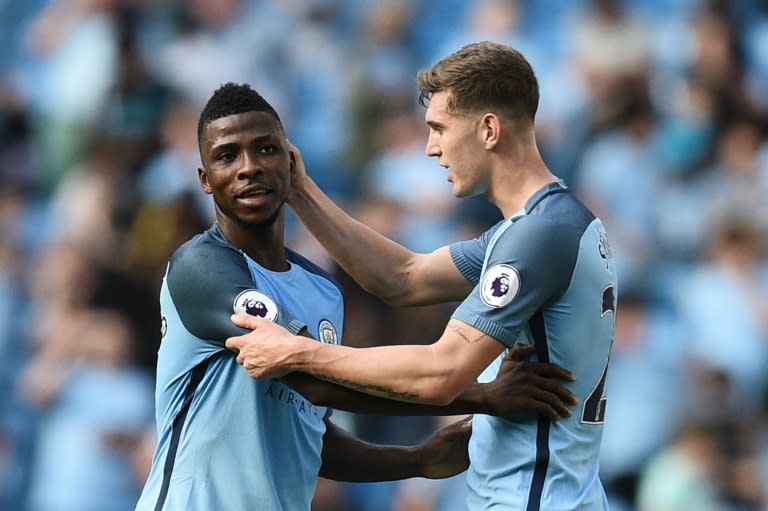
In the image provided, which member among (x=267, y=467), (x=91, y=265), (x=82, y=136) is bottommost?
(x=267, y=467)

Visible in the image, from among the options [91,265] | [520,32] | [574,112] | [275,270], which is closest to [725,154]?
[574,112]

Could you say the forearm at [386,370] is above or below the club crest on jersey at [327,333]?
below

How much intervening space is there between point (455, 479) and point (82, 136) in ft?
15.4

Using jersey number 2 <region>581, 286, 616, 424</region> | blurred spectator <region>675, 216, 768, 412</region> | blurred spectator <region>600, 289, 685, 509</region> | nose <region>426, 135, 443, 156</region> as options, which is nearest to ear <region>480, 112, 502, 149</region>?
nose <region>426, 135, 443, 156</region>

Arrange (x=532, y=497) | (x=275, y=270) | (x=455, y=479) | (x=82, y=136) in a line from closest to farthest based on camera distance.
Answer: (x=532, y=497) < (x=275, y=270) < (x=455, y=479) < (x=82, y=136)

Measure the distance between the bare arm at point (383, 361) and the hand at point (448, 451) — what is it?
70 centimetres

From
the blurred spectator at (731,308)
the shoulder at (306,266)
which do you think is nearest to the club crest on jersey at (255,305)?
the shoulder at (306,266)

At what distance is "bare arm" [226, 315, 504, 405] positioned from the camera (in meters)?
4.53

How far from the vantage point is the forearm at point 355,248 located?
574 cm

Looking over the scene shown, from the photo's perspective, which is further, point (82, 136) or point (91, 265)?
point (82, 136)

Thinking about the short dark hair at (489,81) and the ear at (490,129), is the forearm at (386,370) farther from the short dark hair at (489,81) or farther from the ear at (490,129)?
the short dark hair at (489,81)

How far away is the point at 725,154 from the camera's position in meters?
10.7

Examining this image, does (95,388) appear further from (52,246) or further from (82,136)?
(82,136)

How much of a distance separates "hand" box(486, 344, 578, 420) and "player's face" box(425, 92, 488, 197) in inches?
26.2
